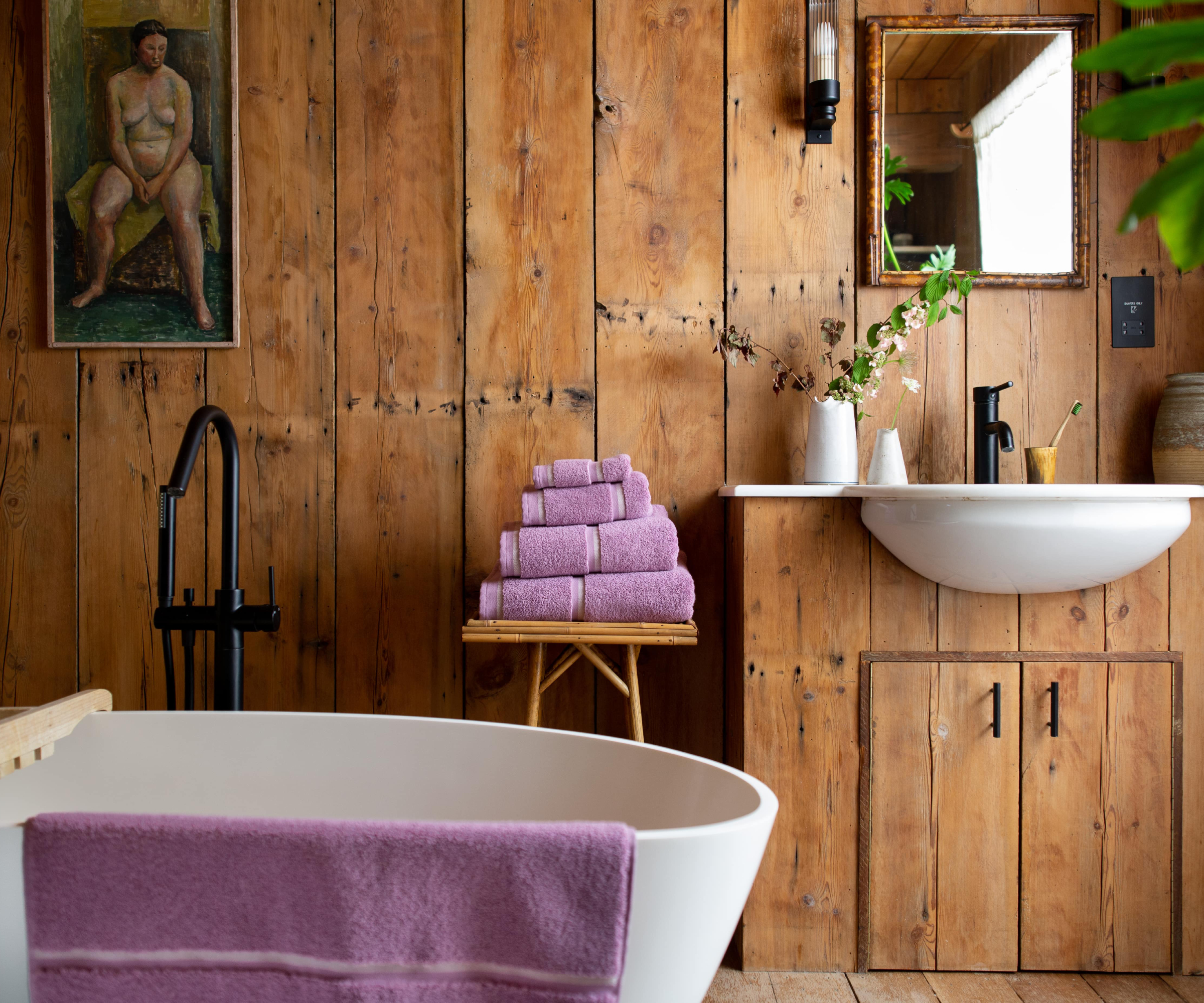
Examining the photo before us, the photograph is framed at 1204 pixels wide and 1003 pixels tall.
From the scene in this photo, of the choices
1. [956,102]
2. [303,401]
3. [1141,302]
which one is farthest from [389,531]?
[1141,302]

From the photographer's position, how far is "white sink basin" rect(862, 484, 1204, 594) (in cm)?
128

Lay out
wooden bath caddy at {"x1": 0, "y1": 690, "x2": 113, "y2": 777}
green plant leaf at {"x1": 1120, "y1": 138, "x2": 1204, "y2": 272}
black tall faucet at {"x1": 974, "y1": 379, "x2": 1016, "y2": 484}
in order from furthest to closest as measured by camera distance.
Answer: black tall faucet at {"x1": 974, "y1": 379, "x2": 1016, "y2": 484} → wooden bath caddy at {"x1": 0, "y1": 690, "x2": 113, "y2": 777} → green plant leaf at {"x1": 1120, "y1": 138, "x2": 1204, "y2": 272}

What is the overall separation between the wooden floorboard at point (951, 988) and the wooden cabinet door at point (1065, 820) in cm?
3

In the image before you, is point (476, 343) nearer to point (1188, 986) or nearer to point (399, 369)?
point (399, 369)

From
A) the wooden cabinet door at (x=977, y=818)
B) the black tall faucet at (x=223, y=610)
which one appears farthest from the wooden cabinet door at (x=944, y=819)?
the black tall faucet at (x=223, y=610)

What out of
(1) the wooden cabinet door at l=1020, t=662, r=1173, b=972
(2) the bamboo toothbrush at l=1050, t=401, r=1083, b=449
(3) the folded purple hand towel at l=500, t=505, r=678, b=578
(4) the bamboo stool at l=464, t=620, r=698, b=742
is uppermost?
(2) the bamboo toothbrush at l=1050, t=401, r=1083, b=449

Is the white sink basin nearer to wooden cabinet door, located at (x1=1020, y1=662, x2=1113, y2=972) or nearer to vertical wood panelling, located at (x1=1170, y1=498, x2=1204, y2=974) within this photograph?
vertical wood panelling, located at (x1=1170, y1=498, x2=1204, y2=974)

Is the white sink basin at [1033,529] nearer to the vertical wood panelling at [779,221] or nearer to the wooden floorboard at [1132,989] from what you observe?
the vertical wood panelling at [779,221]

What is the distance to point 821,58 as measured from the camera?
167 cm

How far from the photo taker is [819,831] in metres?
1.44

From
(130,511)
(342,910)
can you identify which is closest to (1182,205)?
(342,910)

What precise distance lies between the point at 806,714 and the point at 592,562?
0.46 meters

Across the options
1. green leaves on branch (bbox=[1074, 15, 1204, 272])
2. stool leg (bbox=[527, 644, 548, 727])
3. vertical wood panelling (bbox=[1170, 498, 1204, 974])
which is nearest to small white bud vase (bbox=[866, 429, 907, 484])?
vertical wood panelling (bbox=[1170, 498, 1204, 974])

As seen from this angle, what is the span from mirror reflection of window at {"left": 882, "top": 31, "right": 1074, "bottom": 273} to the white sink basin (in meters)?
0.62
